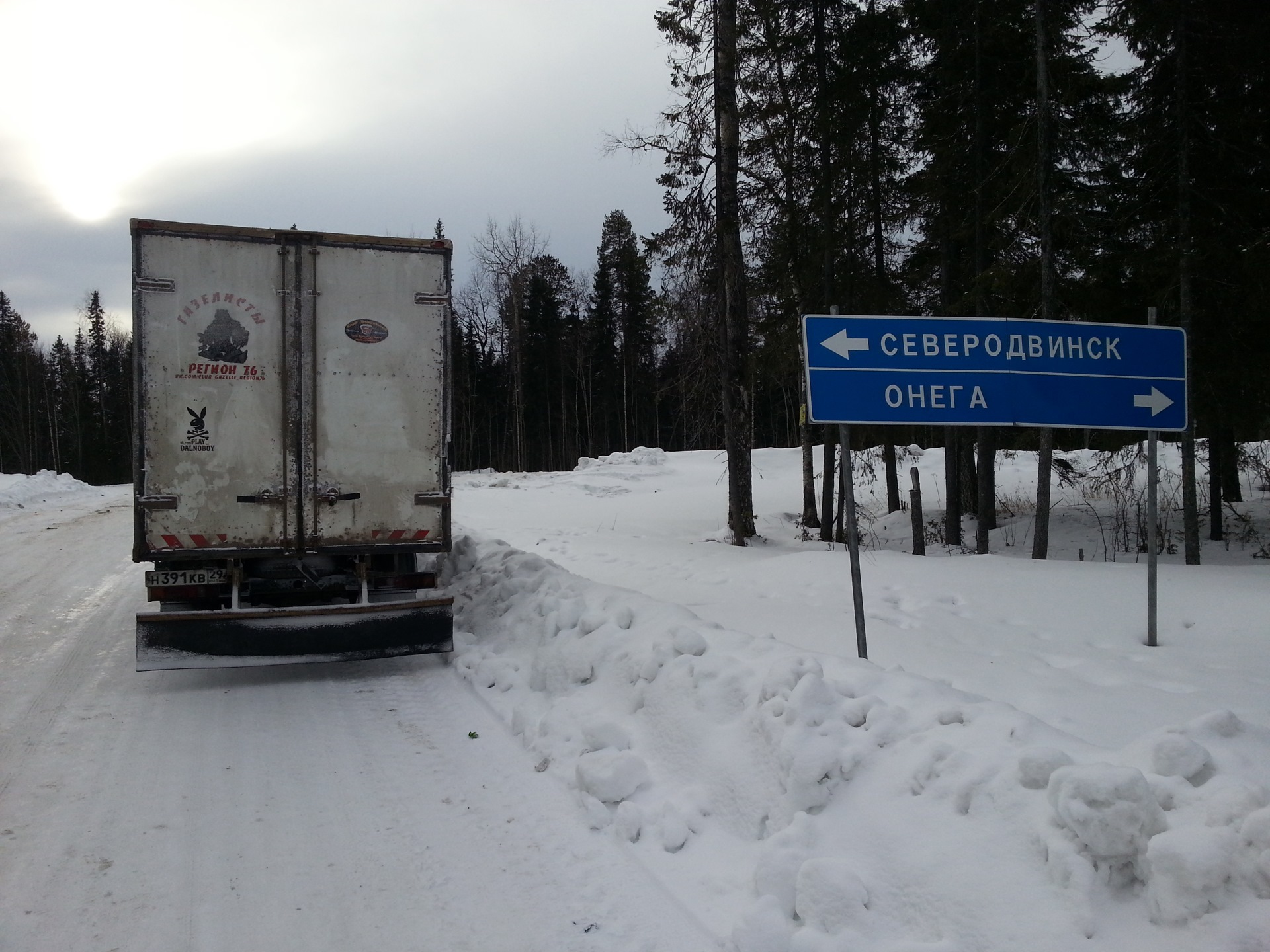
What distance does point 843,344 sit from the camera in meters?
5.29

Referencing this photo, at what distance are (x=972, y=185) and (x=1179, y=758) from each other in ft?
48.7

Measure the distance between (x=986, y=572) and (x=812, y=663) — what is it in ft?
16.1

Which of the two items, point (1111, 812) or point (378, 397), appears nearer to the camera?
point (1111, 812)

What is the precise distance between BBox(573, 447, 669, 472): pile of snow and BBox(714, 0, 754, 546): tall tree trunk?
16.0m

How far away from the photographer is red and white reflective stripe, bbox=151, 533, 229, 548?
6.52 metres

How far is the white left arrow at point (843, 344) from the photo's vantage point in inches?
207

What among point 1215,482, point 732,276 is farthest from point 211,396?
point 1215,482

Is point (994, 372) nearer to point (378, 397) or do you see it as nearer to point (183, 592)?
point (378, 397)

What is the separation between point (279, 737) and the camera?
5.31 metres

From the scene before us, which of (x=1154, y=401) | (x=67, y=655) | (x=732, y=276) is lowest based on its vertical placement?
(x=67, y=655)

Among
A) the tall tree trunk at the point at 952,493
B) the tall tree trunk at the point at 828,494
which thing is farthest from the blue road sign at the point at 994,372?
the tall tree trunk at the point at 952,493

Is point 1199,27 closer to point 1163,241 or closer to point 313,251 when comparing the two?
point 1163,241

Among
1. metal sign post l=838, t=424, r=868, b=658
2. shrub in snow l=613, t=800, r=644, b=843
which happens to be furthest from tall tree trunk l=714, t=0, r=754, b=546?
shrub in snow l=613, t=800, r=644, b=843

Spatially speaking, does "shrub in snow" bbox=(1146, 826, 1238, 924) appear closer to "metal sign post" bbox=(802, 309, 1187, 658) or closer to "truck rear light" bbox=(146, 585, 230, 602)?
"metal sign post" bbox=(802, 309, 1187, 658)
